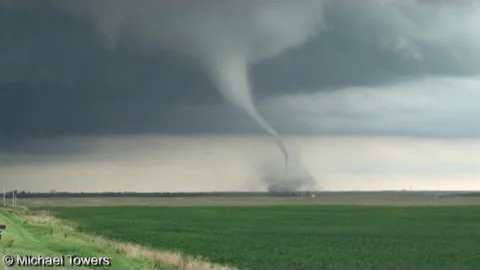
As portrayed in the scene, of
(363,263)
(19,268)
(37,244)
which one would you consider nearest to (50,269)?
(19,268)

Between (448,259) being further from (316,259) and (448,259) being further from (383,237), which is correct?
(383,237)

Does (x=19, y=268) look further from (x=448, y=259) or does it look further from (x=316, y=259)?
(x=448, y=259)

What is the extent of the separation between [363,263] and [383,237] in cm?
2005

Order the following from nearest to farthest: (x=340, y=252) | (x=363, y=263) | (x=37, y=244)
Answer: (x=37, y=244) < (x=363, y=263) < (x=340, y=252)

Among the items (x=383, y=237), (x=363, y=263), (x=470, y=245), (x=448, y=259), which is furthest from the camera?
(x=383, y=237)

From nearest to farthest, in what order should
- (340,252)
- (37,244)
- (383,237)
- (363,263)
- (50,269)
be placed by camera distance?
(50,269) < (37,244) < (363,263) < (340,252) < (383,237)

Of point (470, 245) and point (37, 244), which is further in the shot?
point (470, 245)

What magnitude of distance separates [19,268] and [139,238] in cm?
3431

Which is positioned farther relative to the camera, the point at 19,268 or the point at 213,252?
the point at 213,252

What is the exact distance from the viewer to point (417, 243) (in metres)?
49.8

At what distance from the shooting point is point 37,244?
85.4 feet

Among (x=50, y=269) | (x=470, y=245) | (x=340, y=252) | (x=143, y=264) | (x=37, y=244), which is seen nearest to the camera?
(x=50, y=269)

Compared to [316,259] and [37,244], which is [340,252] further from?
[37,244]

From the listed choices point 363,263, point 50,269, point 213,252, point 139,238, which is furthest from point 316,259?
point 50,269
